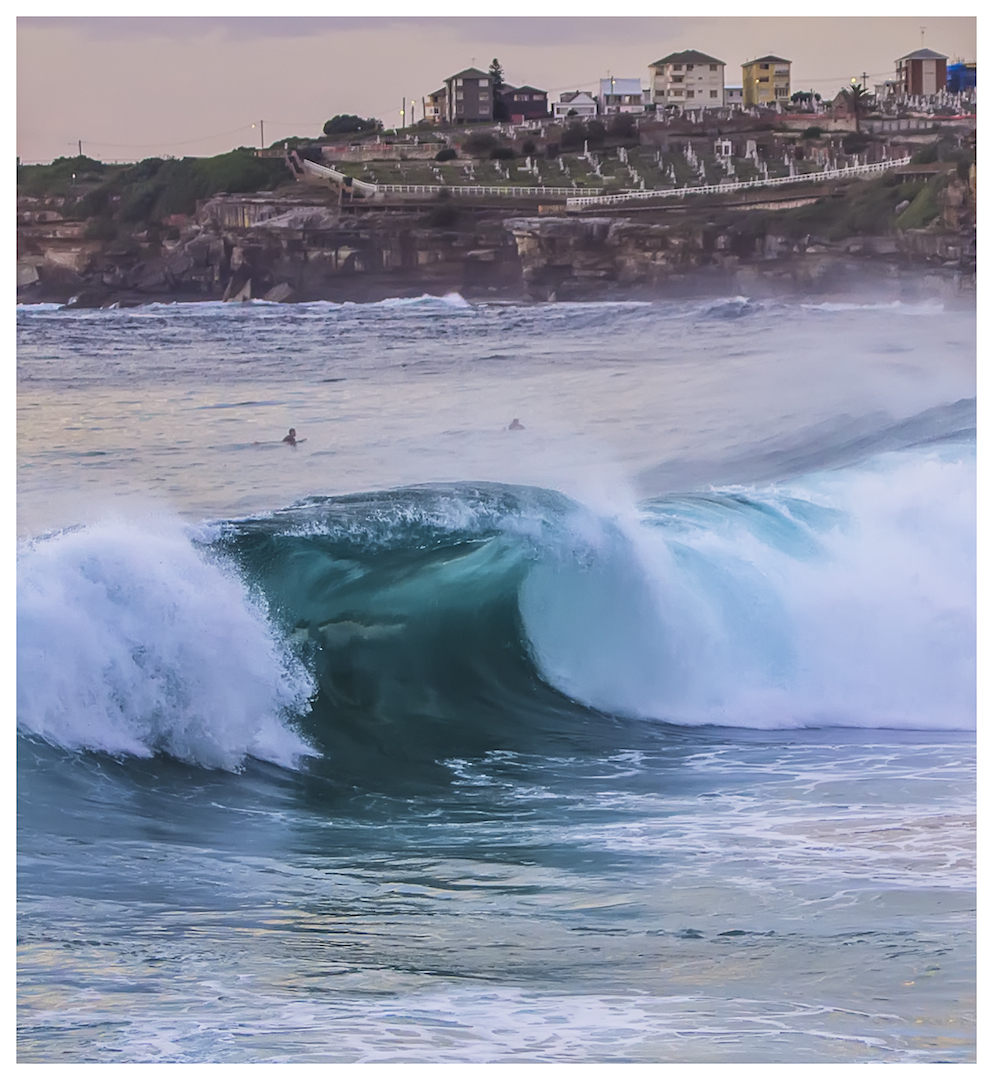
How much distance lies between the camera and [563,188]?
16.1 ft

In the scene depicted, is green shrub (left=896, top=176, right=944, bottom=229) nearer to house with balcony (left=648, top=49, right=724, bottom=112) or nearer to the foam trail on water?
house with balcony (left=648, top=49, right=724, bottom=112)

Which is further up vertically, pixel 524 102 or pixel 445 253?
pixel 524 102

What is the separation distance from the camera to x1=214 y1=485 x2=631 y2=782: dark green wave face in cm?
463

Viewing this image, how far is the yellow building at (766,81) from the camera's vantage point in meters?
4.62

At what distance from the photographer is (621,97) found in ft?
15.5

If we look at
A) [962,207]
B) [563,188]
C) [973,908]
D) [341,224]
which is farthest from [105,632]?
[962,207]

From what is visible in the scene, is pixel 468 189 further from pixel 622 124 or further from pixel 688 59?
pixel 688 59

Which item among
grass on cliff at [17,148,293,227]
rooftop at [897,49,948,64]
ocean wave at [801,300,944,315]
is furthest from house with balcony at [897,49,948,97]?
grass on cliff at [17,148,293,227]

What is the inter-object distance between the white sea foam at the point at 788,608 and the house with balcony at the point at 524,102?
1.63m

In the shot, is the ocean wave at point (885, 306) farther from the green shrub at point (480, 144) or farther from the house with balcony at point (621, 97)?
the green shrub at point (480, 144)

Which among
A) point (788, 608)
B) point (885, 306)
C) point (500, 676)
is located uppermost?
point (885, 306)

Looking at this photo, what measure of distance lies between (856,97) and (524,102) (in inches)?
51.9

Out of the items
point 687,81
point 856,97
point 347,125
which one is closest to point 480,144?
point 347,125
